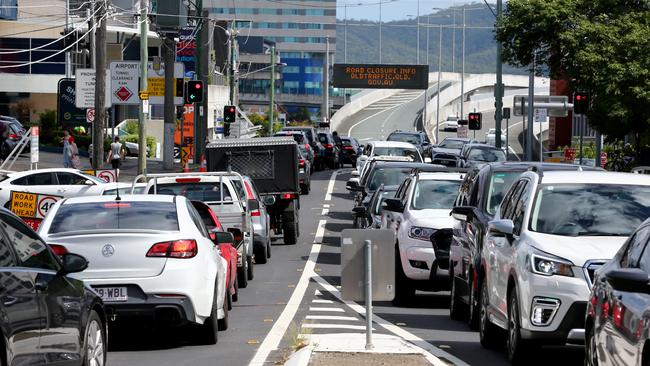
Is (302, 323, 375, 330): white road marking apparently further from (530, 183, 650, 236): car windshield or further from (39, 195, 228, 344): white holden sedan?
(530, 183, 650, 236): car windshield

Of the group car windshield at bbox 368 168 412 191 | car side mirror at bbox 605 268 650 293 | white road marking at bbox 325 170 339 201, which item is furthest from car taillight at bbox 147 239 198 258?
white road marking at bbox 325 170 339 201

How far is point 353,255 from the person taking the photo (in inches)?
507

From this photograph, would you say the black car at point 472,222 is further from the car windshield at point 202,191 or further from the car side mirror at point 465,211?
the car windshield at point 202,191

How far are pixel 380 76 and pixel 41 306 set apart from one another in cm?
11786

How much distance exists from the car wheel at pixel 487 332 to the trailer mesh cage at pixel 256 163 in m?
17.5

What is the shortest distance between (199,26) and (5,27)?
36385mm

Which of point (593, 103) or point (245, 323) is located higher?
point (593, 103)

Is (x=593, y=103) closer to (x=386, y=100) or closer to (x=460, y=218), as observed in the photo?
(x=460, y=218)

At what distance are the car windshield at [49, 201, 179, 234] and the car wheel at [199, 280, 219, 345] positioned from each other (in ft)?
3.20

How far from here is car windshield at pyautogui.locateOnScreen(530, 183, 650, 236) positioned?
12.8 metres

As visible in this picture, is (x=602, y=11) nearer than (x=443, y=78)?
Yes

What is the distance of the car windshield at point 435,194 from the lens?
822 inches

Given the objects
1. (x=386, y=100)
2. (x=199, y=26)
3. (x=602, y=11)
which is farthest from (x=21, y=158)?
(x=386, y=100)

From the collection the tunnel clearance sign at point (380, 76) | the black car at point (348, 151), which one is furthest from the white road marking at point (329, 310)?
the tunnel clearance sign at point (380, 76)
